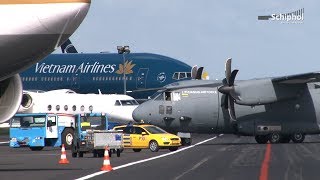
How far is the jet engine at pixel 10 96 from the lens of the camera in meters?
20.6

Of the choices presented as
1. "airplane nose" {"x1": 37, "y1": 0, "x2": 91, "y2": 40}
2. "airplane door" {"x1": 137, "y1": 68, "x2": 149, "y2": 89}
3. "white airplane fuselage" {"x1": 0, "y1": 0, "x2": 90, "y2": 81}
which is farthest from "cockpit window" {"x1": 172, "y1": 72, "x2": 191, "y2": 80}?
"airplane nose" {"x1": 37, "y1": 0, "x2": 91, "y2": 40}

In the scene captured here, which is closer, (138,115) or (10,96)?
(10,96)

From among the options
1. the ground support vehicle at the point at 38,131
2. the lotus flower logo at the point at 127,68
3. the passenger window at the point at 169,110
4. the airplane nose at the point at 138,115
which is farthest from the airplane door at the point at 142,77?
the ground support vehicle at the point at 38,131

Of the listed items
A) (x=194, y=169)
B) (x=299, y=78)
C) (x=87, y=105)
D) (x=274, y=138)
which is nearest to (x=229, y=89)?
(x=299, y=78)

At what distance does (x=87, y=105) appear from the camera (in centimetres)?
6419

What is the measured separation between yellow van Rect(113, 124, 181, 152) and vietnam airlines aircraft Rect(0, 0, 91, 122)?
31432 millimetres

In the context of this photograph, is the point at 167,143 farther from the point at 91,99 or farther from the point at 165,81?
the point at 165,81

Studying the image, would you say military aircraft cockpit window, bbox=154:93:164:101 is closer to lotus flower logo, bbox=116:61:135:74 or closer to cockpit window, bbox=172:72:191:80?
cockpit window, bbox=172:72:191:80

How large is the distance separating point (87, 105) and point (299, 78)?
15.7m

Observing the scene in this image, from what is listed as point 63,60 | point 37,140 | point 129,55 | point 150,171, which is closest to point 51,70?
point 63,60

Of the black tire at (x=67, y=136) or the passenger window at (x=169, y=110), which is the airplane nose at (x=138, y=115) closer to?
the passenger window at (x=169, y=110)

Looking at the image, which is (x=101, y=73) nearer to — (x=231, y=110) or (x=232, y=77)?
(x=232, y=77)

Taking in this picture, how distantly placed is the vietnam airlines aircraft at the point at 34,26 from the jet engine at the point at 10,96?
6.95 feet

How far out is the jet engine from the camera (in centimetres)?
2058
